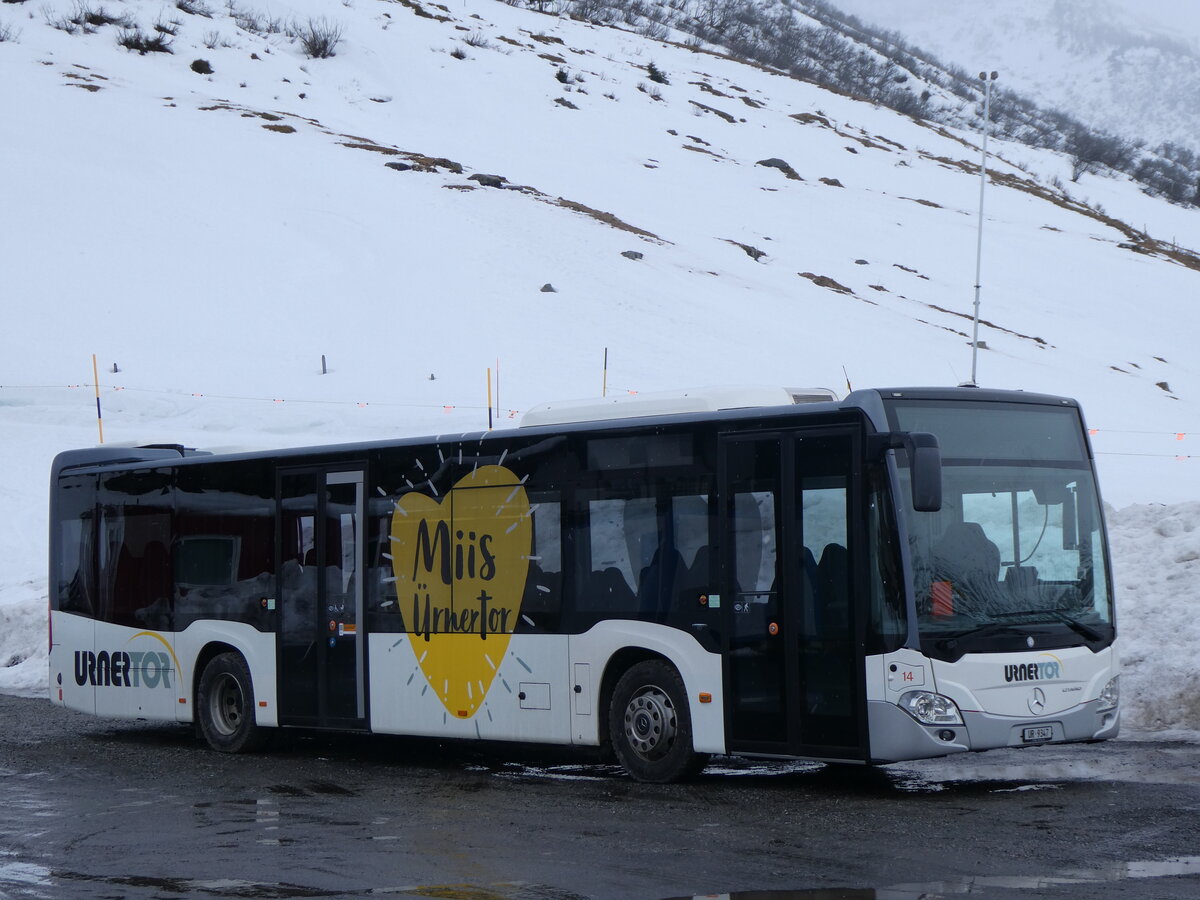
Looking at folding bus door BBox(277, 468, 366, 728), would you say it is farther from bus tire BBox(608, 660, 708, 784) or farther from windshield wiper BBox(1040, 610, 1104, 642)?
windshield wiper BBox(1040, 610, 1104, 642)

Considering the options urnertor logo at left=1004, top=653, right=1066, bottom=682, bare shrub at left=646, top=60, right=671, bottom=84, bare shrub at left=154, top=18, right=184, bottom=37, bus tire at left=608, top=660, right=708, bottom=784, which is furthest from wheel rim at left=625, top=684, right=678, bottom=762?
bare shrub at left=646, top=60, right=671, bottom=84

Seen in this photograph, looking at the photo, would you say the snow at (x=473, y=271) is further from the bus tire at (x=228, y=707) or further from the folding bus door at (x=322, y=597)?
the folding bus door at (x=322, y=597)

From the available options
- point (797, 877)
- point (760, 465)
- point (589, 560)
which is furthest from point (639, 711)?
point (797, 877)

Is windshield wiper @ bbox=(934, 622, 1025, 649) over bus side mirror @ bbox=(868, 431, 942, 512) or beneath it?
beneath

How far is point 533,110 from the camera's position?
255 ft

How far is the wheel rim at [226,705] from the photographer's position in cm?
1505

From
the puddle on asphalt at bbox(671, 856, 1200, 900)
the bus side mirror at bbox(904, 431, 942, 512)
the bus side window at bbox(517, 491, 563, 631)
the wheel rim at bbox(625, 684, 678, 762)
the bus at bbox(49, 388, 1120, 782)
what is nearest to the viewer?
the puddle on asphalt at bbox(671, 856, 1200, 900)

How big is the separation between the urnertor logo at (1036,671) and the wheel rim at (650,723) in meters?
2.37

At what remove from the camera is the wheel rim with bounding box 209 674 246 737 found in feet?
49.4

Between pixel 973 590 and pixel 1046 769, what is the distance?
198 cm

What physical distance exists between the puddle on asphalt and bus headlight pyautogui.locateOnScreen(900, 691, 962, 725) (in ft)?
7.43

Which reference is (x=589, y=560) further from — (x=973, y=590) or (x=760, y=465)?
(x=973, y=590)

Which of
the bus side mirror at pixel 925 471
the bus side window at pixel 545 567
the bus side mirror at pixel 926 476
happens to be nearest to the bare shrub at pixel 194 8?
the bus side window at pixel 545 567

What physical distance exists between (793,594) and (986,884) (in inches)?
133
